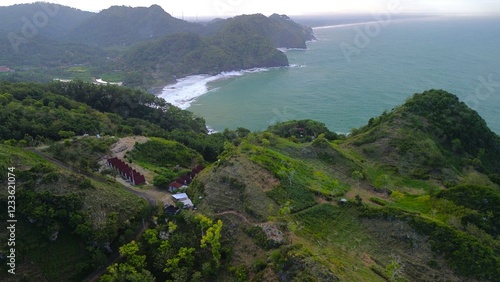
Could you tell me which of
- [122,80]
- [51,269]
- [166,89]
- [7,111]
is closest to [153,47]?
[122,80]

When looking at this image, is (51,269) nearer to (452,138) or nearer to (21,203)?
(21,203)

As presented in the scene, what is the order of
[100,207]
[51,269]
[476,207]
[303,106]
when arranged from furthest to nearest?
[303,106]
[476,207]
[100,207]
[51,269]

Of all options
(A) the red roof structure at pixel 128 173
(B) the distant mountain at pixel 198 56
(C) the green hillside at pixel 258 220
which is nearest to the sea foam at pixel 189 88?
(B) the distant mountain at pixel 198 56

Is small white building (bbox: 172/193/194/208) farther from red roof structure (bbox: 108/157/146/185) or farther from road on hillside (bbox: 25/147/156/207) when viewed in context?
red roof structure (bbox: 108/157/146/185)

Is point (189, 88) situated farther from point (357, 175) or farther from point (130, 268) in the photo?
point (130, 268)

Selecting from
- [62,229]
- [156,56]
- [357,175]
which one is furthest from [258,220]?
[156,56]

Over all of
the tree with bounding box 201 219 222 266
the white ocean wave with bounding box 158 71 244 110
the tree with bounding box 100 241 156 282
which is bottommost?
the white ocean wave with bounding box 158 71 244 110

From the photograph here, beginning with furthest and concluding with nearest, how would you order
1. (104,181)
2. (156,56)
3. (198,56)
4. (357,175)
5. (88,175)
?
(156,56)
(198,56)
(357,175)
(88,175)
(104,181)

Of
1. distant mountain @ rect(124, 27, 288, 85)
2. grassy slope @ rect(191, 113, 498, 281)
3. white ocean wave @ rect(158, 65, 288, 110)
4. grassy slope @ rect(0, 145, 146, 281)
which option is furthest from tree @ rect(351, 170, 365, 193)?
distant mountain @ rect(124, 27, 288, 85)
